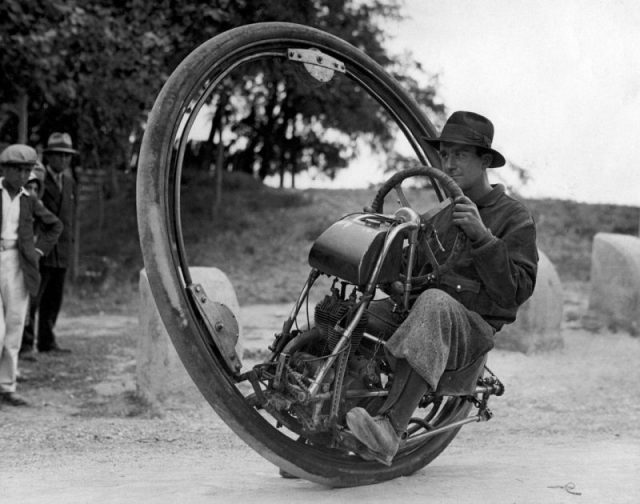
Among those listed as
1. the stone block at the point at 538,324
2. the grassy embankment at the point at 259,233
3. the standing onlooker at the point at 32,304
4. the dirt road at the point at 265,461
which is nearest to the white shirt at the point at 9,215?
the standing onlooker at the point at 32,304

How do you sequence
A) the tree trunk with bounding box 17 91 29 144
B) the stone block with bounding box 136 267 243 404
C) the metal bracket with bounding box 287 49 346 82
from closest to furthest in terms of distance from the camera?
the metal bracket with bounding box 287 49 346 82 < the stone block with bounding box 136 267 243 404 < the tree trunk with bounding box 17 91 29 144

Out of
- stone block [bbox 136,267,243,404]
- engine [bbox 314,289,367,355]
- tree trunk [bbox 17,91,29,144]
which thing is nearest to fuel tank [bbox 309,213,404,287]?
engine [bbox 314,289,367,355]

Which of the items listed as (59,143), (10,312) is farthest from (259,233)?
(10,312)

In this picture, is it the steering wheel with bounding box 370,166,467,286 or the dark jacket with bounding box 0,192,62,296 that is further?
the dark jacket with bounding box 0,192,62,296

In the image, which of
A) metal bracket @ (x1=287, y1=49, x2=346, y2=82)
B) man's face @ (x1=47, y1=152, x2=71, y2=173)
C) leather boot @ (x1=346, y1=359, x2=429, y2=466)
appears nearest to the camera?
leather boot @ (x1=346, y1=359, x2=429, y2=466)

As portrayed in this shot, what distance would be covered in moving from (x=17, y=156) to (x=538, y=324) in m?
5.69

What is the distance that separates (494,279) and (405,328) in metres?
0.45

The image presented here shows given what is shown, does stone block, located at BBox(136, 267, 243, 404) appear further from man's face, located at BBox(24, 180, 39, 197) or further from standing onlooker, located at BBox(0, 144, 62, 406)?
man's face, located at BBox(24, 180, 39, 197)

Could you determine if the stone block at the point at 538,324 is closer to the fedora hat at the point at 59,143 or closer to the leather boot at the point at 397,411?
the fedora hat at the point at 59,143

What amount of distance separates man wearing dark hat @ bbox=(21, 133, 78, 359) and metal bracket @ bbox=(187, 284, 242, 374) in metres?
5.78

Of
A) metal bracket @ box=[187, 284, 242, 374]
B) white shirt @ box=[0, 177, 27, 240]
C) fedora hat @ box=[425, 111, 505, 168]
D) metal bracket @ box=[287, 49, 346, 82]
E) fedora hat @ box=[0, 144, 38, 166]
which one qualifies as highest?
metal bracket @ box=[287, 49, 346, 82]

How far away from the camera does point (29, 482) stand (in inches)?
171

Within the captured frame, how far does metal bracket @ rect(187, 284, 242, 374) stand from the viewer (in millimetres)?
3514

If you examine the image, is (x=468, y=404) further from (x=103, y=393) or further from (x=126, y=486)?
(x=103, y=393)
